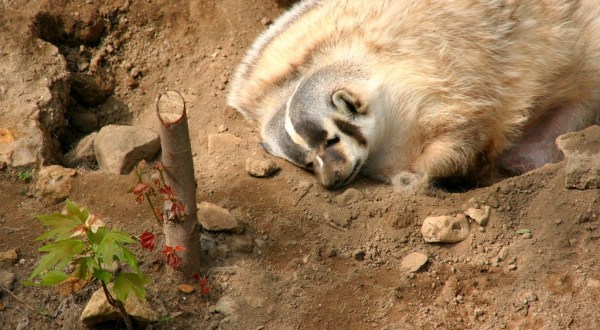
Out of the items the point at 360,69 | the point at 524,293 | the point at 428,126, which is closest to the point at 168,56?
the point at 360,69

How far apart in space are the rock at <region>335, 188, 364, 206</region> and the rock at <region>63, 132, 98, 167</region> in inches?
61.0

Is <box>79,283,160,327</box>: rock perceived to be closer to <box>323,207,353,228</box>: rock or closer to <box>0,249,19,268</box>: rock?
<box>0,249,19,268</box>: rock

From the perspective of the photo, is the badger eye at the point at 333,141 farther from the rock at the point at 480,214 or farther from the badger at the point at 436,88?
the rock at the point at 480,214

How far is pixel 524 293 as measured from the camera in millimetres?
3135

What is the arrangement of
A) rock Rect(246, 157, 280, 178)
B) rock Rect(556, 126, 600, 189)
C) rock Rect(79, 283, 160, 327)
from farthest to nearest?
1. rock Rect(246, 157, 280, 178)
2. rock Rect(556, 126, 600, 189)
3. rock Rect(79, 283, 160, 327)

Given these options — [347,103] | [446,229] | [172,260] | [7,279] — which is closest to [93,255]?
[172,260]

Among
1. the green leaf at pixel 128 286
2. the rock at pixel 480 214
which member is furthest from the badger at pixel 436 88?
the green leaf at pixel 128 286

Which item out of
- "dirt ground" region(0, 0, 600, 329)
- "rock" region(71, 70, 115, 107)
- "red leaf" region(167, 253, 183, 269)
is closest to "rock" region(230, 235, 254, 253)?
"dirt ground" region(0, 0, 600, 329)

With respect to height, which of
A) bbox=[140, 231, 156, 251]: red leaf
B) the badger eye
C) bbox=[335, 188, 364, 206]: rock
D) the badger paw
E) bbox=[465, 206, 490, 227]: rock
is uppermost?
bbox=[140, 231, 156, 251]: red leaf

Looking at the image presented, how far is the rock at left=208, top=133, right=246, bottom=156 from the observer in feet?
14.7

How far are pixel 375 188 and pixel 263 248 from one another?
0.86m

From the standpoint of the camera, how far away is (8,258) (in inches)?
131

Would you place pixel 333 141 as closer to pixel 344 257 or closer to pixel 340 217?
pixel 340 217

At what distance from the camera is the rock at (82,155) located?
4.46 m
